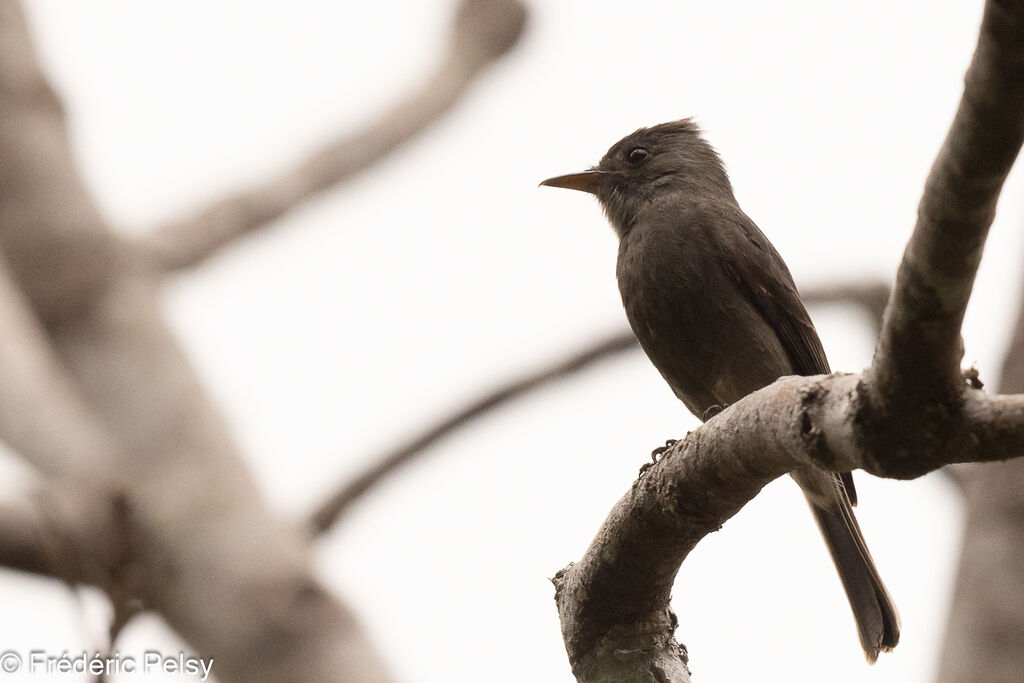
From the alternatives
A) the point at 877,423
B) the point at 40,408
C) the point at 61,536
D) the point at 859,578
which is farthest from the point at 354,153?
the point at 877,423

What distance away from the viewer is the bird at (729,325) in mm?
5070

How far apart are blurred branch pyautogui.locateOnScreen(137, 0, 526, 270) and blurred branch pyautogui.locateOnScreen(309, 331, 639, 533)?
1.28 metres

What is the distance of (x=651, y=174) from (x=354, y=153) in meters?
1.55

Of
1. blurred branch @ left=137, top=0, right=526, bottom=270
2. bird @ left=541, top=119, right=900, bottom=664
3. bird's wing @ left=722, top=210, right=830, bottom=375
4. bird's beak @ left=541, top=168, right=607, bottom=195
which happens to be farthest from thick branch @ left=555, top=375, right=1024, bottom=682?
bird's beak @ left=541, top=168, right=607, bottom=195

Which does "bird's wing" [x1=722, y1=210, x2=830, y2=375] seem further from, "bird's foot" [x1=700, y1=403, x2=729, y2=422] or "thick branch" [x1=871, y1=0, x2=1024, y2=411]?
"thick branch" [x1=871, y1=0, x2=1024, y2=411]

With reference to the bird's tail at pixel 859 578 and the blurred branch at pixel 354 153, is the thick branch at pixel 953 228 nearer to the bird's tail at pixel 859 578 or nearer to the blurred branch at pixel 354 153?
the bird's tail at pixel 859 578

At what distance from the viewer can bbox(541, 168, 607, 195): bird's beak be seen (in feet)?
20.9

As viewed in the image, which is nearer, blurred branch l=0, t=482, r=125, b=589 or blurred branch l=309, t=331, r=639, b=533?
blurred branch l=0, t=482, r=125, b=589

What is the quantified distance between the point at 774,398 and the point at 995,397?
641mm

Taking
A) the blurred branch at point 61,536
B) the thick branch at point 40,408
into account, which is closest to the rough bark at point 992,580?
the blurred branch at point 61,536

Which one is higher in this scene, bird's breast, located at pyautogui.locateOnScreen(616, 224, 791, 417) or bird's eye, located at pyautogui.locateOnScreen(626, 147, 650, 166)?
bird's eye, located at pyautogui.locateOnScreen(626, 147, 650, 166)

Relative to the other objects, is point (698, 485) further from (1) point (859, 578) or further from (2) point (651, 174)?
(2) point (651, 174)

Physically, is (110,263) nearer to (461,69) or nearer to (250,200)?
(250,200)

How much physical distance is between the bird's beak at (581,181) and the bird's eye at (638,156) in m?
0.19
